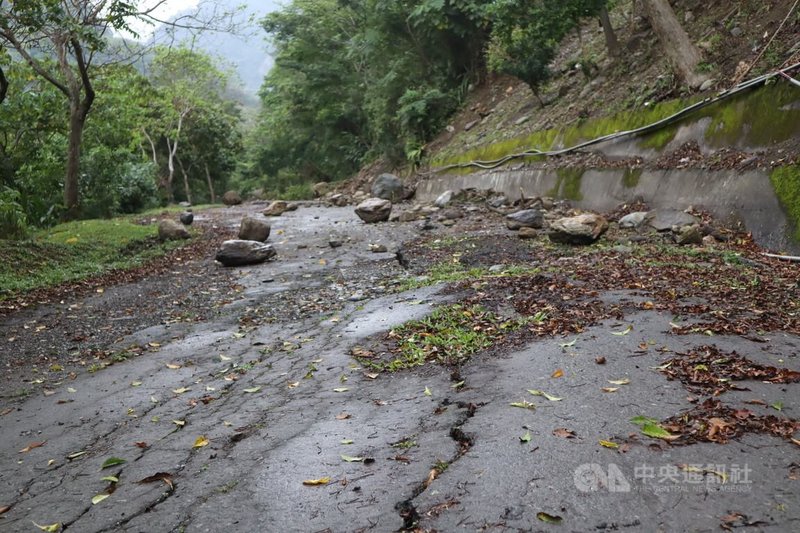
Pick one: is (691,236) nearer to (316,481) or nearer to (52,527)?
(316,481)

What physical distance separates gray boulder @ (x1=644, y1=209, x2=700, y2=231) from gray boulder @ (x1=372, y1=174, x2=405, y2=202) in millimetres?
11000

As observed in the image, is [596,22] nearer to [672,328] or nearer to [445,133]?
[445,133]

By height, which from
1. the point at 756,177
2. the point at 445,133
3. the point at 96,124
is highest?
the point at 96,124

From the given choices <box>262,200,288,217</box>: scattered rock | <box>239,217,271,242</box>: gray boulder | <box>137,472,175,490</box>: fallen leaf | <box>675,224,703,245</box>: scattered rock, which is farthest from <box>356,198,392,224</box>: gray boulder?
<box>137,472,175,490</box>: fallen leaf

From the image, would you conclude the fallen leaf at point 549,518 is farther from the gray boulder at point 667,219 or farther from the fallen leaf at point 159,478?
the gray boulder at point 667,219

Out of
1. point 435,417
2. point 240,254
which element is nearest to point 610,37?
point 240,254

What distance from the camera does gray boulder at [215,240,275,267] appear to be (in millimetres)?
9859

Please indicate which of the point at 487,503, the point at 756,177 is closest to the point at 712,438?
the point at 487,503

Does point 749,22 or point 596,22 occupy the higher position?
point 596,22

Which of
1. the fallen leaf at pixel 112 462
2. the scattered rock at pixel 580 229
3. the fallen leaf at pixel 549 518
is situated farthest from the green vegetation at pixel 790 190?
the fallen leaf at pixel 112 462

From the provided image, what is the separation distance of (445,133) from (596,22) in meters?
6.17

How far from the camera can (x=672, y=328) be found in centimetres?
414

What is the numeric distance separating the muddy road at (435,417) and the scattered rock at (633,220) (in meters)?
2.06

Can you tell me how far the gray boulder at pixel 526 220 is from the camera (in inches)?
386
